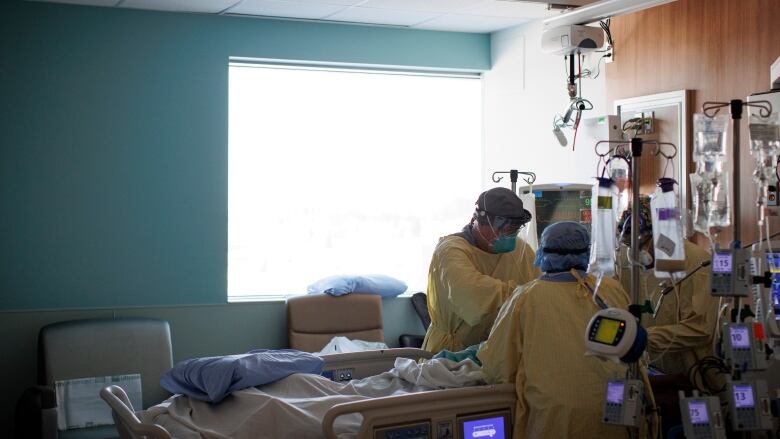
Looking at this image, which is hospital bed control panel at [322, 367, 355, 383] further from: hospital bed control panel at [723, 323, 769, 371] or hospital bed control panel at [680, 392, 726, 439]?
hospital bed control panel at [723, 323, 769, 371]

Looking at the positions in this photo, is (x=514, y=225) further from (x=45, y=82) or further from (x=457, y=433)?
(x=45, y=82)

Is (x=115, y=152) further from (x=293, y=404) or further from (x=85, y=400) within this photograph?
(x=293, y=404)

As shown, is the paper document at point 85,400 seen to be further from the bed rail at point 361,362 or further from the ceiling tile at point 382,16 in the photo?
the ceiling tile at point 382,16

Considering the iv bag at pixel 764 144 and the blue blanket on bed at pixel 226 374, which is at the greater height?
the iv bag at pixel 764 144

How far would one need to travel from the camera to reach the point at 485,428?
131 inches

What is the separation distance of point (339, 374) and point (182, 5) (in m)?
2.97

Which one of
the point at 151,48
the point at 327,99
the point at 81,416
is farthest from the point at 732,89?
the point at 81,416

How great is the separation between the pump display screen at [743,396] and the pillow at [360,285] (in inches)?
134

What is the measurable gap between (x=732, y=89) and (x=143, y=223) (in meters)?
3.70

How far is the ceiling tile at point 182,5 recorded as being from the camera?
5664mm

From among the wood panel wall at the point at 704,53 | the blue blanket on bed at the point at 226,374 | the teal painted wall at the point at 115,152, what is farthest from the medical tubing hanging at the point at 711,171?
the teal painted wall at the point at 115,152

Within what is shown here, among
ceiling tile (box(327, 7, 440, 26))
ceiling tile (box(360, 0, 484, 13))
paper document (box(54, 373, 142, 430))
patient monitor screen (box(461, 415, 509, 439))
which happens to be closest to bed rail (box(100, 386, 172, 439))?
patient monitor screen (box(461, 415, 509, 439))

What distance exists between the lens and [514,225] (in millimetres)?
3982

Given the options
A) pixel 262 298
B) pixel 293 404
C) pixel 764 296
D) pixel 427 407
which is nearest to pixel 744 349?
pixel 764 296
